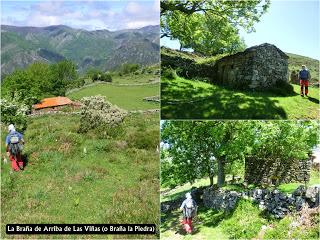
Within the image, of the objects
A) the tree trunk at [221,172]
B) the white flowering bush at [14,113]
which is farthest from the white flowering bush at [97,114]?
the tree trunk at [221,172]

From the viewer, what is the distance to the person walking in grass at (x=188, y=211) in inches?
615

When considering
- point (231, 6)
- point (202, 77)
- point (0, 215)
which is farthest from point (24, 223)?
point (231, 6)

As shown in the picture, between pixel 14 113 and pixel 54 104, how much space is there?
243 inches

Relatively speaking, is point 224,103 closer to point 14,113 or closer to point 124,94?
point 14,113

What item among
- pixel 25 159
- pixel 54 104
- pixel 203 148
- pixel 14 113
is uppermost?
pixel 54 104

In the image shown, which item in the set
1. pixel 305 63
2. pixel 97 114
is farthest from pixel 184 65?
pixel 97 114

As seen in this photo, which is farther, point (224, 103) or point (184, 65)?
point (184, 65)

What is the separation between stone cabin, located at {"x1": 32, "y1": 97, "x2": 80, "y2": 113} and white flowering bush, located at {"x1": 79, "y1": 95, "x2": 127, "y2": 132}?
394cm

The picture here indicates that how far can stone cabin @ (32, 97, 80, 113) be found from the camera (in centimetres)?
3147

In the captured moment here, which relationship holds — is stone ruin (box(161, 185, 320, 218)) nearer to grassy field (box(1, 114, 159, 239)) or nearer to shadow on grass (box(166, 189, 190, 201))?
shadow on grass (box(166, 189, 190, 201))

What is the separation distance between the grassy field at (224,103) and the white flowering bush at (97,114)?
1354 centimetres

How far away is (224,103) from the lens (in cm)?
1329

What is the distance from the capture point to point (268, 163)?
17.5 m

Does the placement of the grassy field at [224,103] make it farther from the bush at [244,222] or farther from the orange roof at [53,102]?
the orange roof at [53,102]
